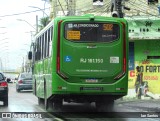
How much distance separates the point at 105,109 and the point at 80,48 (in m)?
3.39

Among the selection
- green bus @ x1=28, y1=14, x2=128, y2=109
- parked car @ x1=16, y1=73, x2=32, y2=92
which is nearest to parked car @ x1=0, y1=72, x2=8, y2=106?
green bus @ x1=28, y1=14, x2=128, y2=109

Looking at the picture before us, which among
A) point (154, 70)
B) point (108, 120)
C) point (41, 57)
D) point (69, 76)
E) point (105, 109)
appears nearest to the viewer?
point (108, 120)

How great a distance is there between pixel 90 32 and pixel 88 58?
892 millimetres

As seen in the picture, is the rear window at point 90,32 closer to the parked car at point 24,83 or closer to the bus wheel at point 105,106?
the bus wheel at point 105,106

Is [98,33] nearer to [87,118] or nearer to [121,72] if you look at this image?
[121,72]

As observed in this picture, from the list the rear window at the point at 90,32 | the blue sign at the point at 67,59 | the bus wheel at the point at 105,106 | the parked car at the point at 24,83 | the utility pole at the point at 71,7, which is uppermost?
the utility pole at the point at 71,7

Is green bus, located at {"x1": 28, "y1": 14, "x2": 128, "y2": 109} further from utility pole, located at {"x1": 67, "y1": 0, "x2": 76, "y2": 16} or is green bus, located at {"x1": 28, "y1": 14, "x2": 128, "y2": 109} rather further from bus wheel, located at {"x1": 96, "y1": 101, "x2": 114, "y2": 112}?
utility pole, located at {"x1": 67, "y1": 0, "x2": 76, "y2": 16}

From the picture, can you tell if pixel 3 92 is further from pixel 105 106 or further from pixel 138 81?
pixel 138 81

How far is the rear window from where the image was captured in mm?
16016

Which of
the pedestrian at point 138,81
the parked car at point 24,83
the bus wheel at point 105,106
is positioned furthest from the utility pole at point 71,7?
the bus wheel at point 105,106

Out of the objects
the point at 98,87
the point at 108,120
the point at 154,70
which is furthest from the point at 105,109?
the point at 154,70

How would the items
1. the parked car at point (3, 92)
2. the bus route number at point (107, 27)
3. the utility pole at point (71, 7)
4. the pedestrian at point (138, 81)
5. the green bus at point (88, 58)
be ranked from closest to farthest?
1. the green bus at point (88, 58)
2. the bus route number at point (107, 27)
3. the parked car at point (3, 92)
4. the pedestrian at point (138, 81)
5. the utility pole at point (71, 7)

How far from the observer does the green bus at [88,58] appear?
15.9m

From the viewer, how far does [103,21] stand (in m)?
16.2
